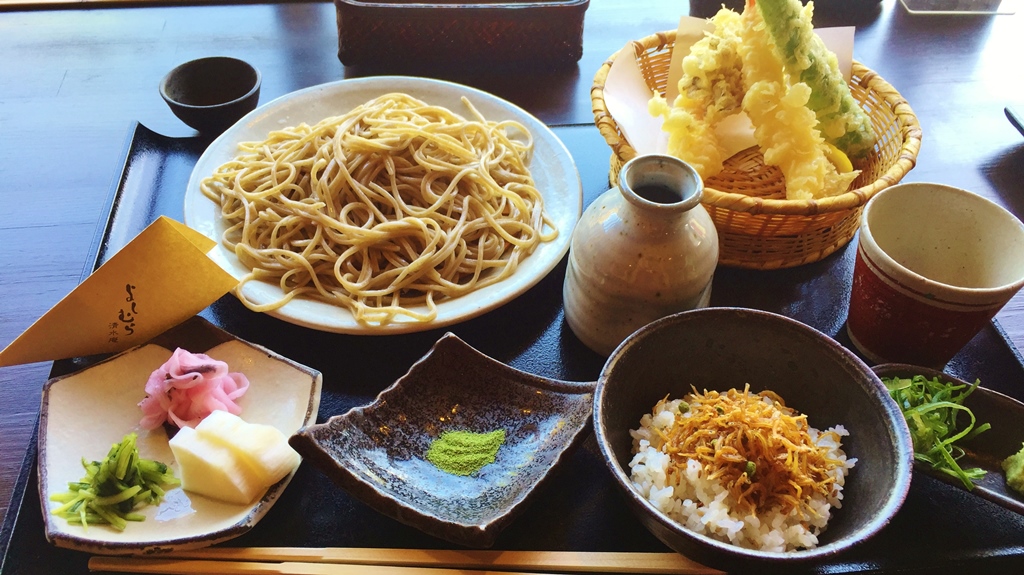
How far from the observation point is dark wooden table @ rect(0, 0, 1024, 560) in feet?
6.86

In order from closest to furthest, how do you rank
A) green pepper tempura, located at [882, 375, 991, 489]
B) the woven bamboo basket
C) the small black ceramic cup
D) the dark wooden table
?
green pepper tempura, located at [882, 375, 991, 489] < the woven bamboo basket < the dark wooden table < the small black ceramic cup

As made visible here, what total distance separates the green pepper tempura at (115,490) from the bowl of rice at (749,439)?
0.93 metres

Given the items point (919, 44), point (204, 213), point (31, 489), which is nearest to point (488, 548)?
point (31, 489)

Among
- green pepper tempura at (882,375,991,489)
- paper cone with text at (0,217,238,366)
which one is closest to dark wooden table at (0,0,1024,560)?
paper cone with text at (0,217,238,366)

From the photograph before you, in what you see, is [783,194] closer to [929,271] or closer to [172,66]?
[929,271]

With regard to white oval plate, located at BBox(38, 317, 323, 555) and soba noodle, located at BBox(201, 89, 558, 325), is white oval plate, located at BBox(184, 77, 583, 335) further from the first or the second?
white oval plate, located at BBox(38, 317, 323, 555)

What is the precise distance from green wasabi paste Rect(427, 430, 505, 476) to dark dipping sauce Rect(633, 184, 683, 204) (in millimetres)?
641

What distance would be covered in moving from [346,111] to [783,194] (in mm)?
1592

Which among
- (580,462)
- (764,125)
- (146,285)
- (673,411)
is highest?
(764,125)

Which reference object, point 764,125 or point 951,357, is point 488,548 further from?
point 764,125

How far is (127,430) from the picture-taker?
4.97 ft

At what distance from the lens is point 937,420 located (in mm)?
1415

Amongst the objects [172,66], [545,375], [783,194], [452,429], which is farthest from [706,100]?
[172,66]

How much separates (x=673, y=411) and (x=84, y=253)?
1887 millimetres
